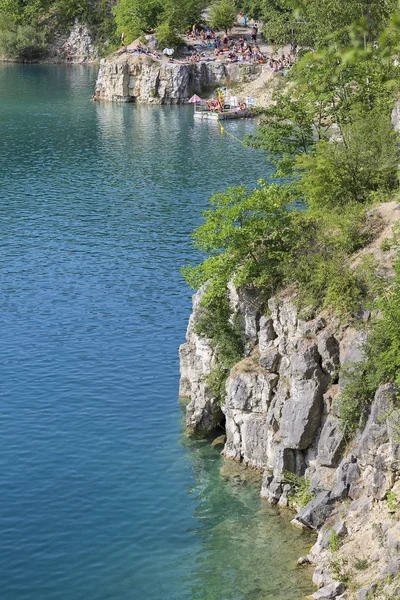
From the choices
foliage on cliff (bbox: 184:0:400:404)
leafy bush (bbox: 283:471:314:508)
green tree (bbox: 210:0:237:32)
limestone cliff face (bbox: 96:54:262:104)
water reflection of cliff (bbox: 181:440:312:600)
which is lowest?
water reflection of cliff (bbox: 181:440:312:600)

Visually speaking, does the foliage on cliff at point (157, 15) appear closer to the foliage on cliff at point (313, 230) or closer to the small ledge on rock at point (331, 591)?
the foliage on cliff at point (313, 230)

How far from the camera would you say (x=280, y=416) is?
37.2 m

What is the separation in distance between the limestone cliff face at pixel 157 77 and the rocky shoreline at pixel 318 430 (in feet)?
341

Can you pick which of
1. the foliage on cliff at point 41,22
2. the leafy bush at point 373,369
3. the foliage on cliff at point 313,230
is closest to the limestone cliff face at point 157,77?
the foliage on cliff at point 41,22

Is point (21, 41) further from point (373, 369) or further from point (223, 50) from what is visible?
point (373, 369)

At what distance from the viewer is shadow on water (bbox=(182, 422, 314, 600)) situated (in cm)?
3105

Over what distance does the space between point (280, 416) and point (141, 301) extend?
74.4 feet

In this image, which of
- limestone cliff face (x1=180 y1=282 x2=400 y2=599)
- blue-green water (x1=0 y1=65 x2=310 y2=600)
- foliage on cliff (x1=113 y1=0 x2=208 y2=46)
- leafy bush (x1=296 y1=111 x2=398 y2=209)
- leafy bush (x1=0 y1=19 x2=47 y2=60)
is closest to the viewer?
limestone cliff face (x1=180 y1=282 x2=400 y2=599)

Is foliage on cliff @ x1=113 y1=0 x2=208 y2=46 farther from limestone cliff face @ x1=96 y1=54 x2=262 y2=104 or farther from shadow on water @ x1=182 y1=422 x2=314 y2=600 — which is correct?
shadow on water @ x1=182 y1=422 x2=314 y2=600

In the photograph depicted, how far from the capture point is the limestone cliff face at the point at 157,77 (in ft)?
470

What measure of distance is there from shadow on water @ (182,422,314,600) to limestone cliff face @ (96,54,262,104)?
110 m

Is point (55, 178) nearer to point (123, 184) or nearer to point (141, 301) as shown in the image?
point (123, 184)

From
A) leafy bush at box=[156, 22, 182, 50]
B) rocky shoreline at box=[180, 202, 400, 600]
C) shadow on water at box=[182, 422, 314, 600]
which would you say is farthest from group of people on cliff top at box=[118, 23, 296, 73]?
shadow on water at box=[182, 422, 314, 600]

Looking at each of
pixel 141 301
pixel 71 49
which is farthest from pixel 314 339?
pixel 71 49
